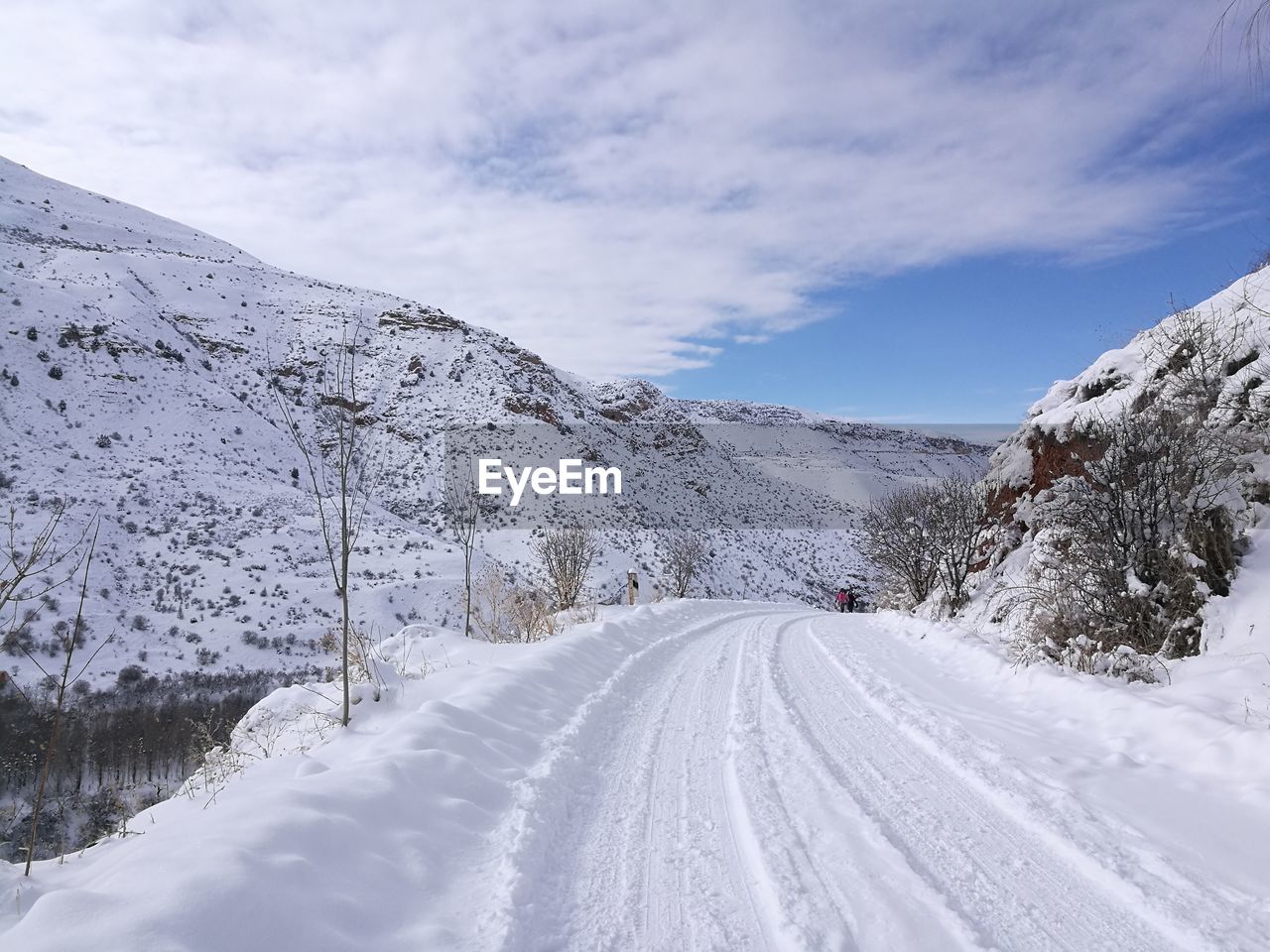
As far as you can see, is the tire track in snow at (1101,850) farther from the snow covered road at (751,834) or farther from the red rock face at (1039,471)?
the red rock face at (1039,471)

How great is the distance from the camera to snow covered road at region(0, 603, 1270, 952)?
8.84 ft

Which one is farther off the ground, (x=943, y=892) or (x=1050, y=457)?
(x=1050, y=457)

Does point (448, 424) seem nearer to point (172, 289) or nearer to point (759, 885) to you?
point (172, 289)

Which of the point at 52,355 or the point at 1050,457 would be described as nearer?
the point at 1050,457

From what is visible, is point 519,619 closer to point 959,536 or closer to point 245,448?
point 959,536

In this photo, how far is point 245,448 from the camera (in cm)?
3862

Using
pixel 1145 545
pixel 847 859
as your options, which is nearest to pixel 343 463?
pixel 847 859

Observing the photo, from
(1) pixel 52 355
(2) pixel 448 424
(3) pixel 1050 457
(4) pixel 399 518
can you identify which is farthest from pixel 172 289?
(3) pixel 1050 457

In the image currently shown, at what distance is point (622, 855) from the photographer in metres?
3.51

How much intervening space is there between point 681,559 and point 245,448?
2859 centimetres

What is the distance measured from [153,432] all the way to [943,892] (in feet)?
143

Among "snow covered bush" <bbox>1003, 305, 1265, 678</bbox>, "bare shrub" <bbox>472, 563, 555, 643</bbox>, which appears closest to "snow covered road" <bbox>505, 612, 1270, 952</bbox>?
"snow covered bush" <bbox>1003, 305, 1265, 678</bbox>

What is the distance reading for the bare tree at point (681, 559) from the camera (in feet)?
106

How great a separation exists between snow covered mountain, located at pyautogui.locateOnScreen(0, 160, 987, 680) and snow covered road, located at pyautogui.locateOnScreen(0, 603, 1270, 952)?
279 cm
